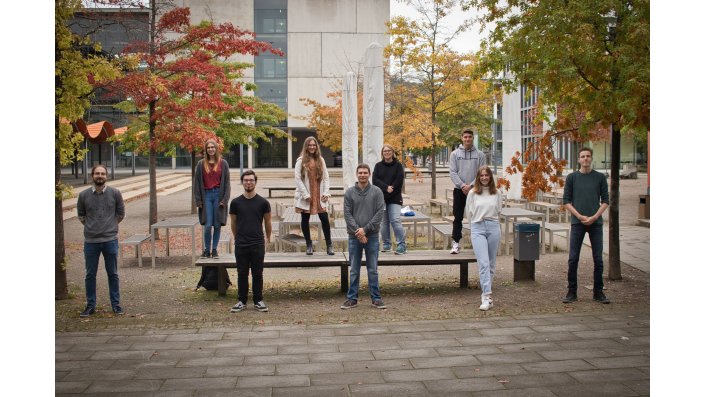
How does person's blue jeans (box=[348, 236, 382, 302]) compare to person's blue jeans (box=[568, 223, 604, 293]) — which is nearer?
person's blue jeans (box=[348, 236, 382, 302])

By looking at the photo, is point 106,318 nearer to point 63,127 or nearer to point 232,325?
point 232,325

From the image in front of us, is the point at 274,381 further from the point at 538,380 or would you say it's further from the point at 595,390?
the point at 595,390

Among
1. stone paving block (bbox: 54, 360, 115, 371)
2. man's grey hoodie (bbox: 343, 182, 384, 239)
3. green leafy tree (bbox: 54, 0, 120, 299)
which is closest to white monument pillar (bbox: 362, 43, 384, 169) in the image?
man's grey hoodie (bbox: 343, 182, 384, 239)

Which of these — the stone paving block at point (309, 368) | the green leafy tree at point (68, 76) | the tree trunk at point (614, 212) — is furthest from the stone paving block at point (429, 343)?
the green leafy tree at point (68, 76)

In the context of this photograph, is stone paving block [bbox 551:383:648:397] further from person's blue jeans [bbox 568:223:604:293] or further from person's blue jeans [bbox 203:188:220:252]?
person's blue jeans [bbox 203:188:220:252]

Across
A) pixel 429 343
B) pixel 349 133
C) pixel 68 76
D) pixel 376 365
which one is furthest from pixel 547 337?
pixel 349 133

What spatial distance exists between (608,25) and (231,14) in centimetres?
4928

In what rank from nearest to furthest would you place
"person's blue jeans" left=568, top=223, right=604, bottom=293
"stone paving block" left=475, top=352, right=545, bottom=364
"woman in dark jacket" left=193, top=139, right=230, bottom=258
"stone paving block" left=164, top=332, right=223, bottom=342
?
"stone paving block" left=475, top=352, right=545, bottom=364, "stone paving block" left=164, top=332, right=223, bottom=342, "person's blue jeans" left=568, top=223, right=604, bottom=293, "woman in dark jacket" left=193, top=139, right=230, bottom=258

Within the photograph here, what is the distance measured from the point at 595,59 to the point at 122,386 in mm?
6953

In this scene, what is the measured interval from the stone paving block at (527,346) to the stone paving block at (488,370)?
57 centimetres

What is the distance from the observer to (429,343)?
738 centimetres

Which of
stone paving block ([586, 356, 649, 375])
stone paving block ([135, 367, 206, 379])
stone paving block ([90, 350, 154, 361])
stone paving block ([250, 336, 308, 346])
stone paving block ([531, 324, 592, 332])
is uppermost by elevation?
stone paving block ([531, 324, 592, 332])

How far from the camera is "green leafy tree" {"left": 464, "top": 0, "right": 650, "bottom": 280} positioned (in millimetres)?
9023

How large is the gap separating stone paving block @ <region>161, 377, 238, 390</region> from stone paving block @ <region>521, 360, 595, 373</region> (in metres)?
2.56
